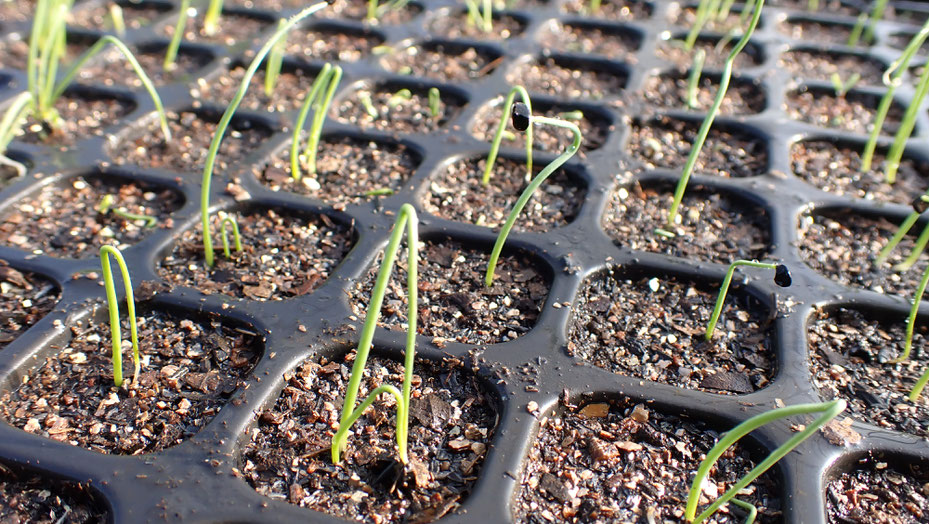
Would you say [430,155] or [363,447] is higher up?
[430,155]

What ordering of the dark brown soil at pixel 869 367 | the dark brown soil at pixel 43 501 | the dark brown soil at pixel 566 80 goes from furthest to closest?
the dark brown soil at pixel 566 80 → the dark brown soil at pixel 869 367 → the dark brown soil at pixel 43 501

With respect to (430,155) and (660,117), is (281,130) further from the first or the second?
(660,117)

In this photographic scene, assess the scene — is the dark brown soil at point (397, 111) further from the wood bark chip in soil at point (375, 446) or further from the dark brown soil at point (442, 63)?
the wood bark chip in soil at point (375, 446)

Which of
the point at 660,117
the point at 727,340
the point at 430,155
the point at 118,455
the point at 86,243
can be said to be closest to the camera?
A: the point at 118,455

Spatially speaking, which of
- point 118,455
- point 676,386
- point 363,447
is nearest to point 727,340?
point 676,386

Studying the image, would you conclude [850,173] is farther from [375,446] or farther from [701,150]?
[375,446]

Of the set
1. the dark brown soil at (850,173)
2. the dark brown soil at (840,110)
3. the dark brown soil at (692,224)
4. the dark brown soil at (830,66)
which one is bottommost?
the dark brown soil at (692,224)

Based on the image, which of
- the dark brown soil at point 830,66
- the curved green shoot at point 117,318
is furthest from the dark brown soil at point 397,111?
the dark brown soil at point 830,66
